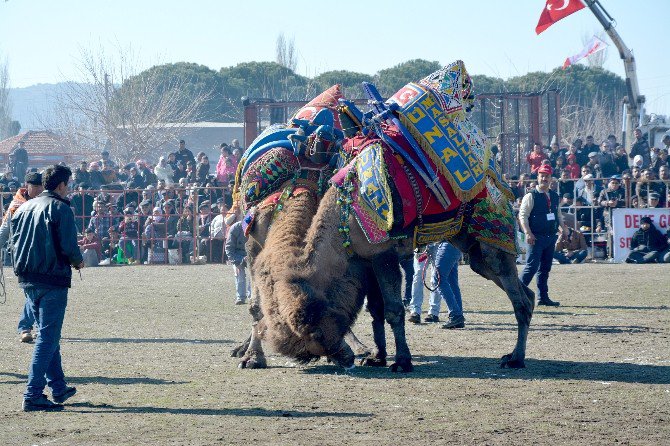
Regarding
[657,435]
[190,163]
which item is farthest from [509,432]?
[190,163]

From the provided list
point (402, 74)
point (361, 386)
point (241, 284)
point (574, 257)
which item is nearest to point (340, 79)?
point (402, 74)

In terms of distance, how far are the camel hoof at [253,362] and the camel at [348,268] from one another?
96 cm

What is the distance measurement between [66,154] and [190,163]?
66.8 feet

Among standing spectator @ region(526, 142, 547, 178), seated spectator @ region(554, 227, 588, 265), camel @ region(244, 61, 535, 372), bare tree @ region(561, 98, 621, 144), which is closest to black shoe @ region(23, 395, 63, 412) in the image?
camel @ region(244, 61, 535, 372)

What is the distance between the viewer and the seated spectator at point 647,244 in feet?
74.4

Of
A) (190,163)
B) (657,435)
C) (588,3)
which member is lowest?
(657,435)

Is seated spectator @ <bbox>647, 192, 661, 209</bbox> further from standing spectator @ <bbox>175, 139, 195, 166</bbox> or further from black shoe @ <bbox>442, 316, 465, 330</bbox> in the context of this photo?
standing spectator @ <bbox>175, 139, 195, 166</bbox>

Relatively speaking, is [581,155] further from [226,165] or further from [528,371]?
[528,371]

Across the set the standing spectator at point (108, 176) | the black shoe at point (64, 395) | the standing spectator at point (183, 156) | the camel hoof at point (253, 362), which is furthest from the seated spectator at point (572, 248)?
the black shoe at point (64, 395)

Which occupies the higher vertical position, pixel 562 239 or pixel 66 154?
pixel 66 154

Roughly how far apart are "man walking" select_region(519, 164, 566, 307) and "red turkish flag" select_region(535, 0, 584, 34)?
12456mm

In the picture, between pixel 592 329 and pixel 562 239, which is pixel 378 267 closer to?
pixel 592 329

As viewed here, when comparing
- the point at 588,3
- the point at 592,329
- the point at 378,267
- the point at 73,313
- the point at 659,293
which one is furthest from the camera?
the point at 588,3

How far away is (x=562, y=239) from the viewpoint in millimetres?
23078
